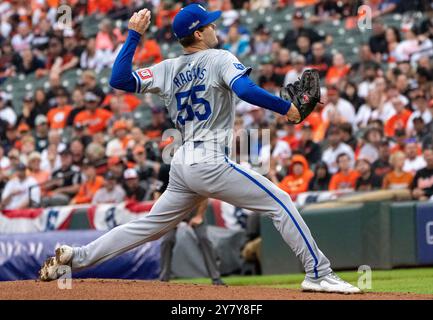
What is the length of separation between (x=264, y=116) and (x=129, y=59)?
918cm

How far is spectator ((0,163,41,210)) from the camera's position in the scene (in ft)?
55.8

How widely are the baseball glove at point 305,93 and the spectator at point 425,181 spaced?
624 centimetres

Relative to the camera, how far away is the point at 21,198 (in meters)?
17.3

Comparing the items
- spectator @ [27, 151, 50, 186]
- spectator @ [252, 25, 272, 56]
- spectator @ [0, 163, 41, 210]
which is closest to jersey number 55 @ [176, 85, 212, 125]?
spectator @ [0, 163, 41, 210]

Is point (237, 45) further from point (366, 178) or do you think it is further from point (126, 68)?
point (126, 68)

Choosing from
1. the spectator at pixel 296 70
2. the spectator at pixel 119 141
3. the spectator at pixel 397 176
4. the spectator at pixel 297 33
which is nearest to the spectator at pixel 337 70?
the spectator at pixel 296 70

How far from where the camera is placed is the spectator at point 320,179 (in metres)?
14.9

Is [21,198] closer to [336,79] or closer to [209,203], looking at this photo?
[209,203]

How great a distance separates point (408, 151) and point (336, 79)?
3.03 metres

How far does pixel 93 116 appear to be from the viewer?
1922cm

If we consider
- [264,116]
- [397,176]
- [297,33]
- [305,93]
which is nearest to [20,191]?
[264,116]

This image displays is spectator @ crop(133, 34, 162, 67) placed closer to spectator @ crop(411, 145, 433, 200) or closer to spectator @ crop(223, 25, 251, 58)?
spectator @ crop(223, 25, 251, 58)

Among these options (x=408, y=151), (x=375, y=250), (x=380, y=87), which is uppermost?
(x=380, y=87)

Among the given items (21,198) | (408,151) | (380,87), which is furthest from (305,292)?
(21,198)
